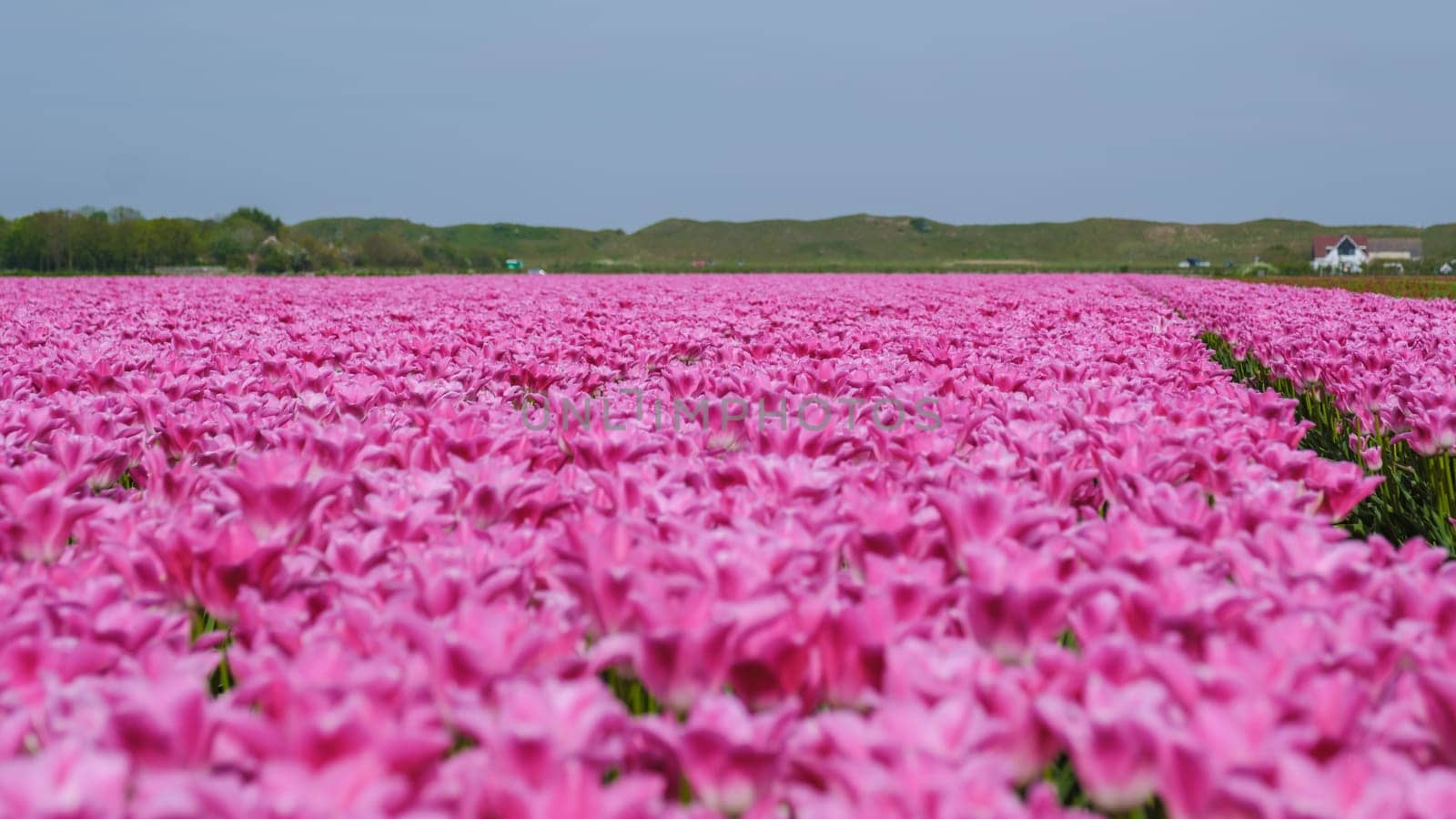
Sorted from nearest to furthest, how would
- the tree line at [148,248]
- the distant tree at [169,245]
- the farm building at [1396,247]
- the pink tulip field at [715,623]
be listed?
the pink tulip field at [715,623]
the tree line at [148,248]
the distant tree at [169,245]
the farm building at [1396,247]

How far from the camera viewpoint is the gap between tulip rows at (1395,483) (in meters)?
4.78

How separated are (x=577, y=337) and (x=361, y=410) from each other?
376cm

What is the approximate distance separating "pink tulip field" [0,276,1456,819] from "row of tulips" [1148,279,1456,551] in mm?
1306

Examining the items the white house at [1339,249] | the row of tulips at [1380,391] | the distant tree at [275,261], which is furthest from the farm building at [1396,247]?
the row of tulips at [1380,391]

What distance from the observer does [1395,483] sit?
5.48 meters

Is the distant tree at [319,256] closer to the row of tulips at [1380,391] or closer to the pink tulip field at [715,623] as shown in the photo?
the row of tulips at [1380,391]

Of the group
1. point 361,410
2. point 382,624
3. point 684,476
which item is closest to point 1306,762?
point 382,624

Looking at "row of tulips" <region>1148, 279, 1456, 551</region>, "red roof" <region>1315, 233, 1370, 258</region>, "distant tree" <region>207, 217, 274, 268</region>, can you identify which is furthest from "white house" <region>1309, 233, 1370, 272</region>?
"row of tulips" <region>1148, 279, 1456, 551</region>

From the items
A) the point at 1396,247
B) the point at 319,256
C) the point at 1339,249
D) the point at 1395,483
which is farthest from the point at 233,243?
the point at 1396,247

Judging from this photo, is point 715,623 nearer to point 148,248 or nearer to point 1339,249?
point 148,248

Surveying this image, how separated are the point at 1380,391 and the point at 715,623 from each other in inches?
200

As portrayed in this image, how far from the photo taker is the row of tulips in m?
4.74

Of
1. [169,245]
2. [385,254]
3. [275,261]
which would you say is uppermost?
[169,245]

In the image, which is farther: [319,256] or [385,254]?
[385,254]
